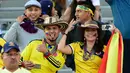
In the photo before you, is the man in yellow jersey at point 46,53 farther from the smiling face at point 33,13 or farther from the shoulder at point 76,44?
the smiling face at point 33,13

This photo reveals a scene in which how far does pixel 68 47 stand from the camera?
205 inches

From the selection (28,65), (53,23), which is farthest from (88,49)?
(28,65)

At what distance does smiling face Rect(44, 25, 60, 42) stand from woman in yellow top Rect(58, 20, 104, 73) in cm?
9

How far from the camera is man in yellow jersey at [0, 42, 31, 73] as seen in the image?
189 inches

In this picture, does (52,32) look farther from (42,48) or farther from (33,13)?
(33,13)

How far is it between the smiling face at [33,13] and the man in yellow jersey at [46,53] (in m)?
0.56

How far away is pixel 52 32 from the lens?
5258mm

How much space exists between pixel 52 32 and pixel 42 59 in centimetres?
34

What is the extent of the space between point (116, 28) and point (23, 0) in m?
6.14

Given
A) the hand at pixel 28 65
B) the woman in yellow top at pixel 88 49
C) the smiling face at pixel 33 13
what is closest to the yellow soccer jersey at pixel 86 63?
the woman in yellow top at pixel 88 49

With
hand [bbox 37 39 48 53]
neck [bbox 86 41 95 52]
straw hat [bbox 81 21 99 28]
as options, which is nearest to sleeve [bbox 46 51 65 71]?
hand [bbox 37 39 48 53]

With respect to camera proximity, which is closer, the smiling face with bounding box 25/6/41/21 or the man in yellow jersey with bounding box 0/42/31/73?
the man in yellow jersey with bounding box 0/42/31/73

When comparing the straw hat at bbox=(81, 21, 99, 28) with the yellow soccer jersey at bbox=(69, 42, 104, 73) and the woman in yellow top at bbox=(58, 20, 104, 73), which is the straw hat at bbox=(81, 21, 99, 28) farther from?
the yellow soccer jersey at bbox=(69, 42, 104, 73)

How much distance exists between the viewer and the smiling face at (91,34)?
16.9ft
